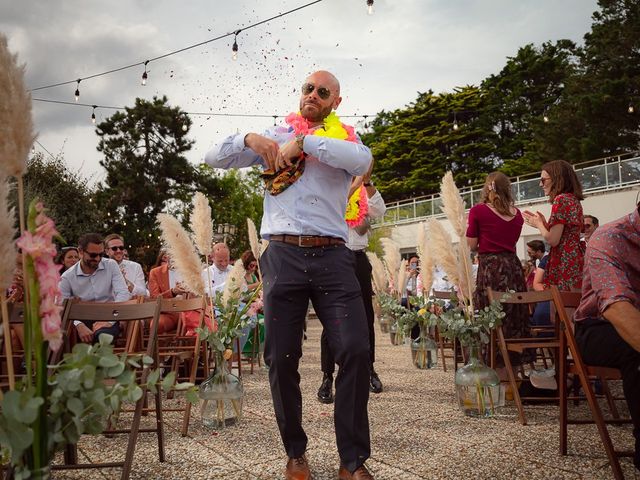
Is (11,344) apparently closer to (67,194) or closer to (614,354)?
(614,354)

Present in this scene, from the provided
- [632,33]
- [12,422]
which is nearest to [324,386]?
[12,422]

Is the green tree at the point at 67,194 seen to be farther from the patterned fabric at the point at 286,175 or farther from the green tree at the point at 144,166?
the patterned fabric at the point at 286,175

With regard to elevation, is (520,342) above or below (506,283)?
below

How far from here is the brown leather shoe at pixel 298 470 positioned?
2553mm

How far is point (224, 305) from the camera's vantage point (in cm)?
419

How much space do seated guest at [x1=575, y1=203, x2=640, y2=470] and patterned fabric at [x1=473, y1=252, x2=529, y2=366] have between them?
66.0 inches

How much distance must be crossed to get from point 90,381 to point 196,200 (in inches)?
117

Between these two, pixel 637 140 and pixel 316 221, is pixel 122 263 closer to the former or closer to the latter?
pixel 316 221

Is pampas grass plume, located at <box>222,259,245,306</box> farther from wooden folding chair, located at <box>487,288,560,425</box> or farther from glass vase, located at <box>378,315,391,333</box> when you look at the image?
glass vase, located at <box>378,315,391,333</box>

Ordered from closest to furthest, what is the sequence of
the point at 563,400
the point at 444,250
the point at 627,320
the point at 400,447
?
1. the point at 627,320
2. the point at 563,400
3. the point at 400,447
4. the point at 444,250

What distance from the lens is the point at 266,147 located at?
2.50m

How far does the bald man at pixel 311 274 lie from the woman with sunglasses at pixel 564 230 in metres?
2.16

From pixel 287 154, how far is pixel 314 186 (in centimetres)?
21

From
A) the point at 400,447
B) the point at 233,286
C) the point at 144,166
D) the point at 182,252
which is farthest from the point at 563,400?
the point at 144,166
